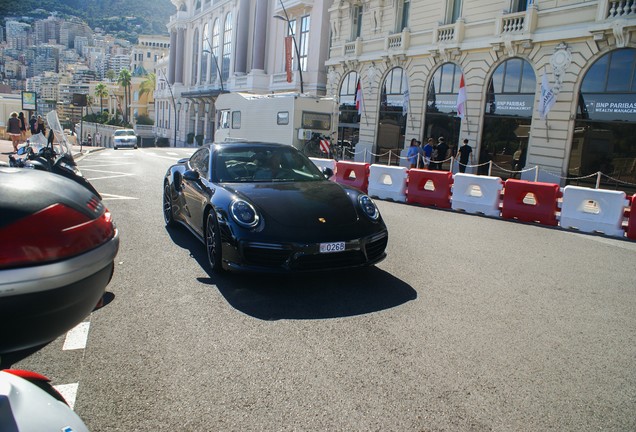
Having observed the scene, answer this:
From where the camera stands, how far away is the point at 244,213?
5074mm

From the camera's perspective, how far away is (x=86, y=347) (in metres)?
3.54

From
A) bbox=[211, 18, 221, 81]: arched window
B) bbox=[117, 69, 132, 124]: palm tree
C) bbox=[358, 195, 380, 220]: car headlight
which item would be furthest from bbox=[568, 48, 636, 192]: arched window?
bbox=[117, 69, 132, 124]: palm tree

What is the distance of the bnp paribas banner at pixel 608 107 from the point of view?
17.3 meters

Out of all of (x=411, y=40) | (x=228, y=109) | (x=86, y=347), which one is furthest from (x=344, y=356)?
(x=411, y=40)

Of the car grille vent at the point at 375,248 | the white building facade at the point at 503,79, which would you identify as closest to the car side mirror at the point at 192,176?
the car grille vent at the point at 375,248

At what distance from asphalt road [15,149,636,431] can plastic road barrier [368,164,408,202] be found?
6943mm

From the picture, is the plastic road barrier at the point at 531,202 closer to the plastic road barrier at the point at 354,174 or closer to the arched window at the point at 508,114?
the plastic road barrier at the point at 354,174

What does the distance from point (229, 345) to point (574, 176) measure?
19.0m

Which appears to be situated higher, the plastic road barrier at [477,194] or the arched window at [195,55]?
the arched window at [195,55]

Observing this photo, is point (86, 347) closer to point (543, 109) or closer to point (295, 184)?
point (295, 184)

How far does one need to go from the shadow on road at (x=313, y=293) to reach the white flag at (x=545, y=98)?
16.7m

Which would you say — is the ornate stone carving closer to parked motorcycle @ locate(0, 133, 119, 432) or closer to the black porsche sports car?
the black porsche sports car

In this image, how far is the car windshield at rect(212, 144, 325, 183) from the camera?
20.3 feet

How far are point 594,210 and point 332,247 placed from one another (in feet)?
24.6
